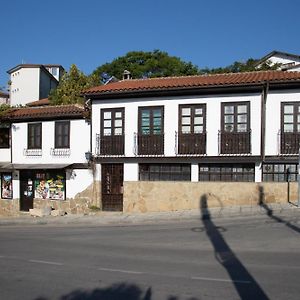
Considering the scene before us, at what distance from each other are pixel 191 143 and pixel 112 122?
4.35 m

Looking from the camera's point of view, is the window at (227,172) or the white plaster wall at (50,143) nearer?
the window at (227,172)

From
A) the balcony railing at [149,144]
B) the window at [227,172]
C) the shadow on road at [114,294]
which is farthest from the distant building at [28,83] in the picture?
the shadow on road at [114,294]

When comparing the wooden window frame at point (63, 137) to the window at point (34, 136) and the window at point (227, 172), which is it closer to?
the window at point (34, 136)

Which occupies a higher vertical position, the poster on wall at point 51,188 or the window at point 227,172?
the window at point 227,172

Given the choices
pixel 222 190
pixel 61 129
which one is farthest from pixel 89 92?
pixel 222 190

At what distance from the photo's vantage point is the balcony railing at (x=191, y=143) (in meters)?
20.7

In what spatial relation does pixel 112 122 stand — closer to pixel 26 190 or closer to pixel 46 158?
pixel 46 158

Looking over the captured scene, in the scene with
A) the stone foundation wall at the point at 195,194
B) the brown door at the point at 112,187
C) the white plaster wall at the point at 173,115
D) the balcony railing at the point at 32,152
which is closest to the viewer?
the stone foundation wall at the point at 195,194

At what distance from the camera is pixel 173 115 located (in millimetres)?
21188

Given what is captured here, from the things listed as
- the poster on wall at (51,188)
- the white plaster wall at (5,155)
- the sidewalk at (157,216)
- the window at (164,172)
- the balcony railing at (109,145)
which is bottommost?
the sidewalk at (157,216)

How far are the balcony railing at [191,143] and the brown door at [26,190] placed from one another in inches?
350

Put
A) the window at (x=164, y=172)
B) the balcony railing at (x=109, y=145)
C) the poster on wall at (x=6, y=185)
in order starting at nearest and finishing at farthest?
the window at (x=164, y=172)
the balcony railing at (x=109, y=145)
the poster on wall at (x=6, y=185)

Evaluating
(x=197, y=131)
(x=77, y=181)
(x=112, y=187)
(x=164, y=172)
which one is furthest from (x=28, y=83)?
(x=197, y=131)

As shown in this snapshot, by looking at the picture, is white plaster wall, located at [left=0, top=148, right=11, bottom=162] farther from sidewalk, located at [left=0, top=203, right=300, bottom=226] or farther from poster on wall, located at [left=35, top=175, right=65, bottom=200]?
sidewalk, located at [left=0, top=203, right=300, bottom=226]
